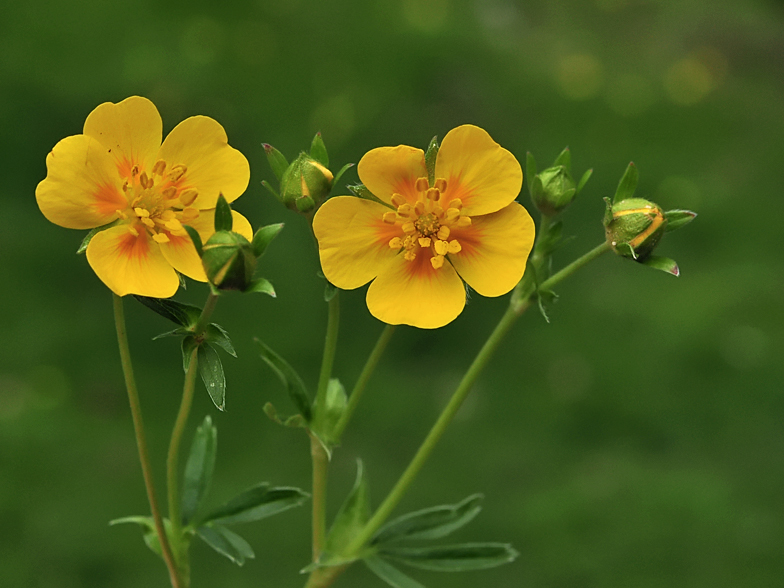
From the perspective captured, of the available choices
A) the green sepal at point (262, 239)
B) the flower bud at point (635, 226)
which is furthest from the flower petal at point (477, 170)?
the green sepal at point (262, 239)

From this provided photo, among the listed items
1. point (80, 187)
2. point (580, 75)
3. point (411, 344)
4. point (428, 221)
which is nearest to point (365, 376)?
point (428, 221)

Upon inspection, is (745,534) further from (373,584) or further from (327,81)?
(327,81)

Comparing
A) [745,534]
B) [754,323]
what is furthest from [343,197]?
[754,323]

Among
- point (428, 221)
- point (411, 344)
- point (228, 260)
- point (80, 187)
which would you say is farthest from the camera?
point (411, 344)

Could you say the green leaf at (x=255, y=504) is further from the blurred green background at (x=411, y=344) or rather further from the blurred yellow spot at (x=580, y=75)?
the blurred yellow spot at (x=580, y=75)

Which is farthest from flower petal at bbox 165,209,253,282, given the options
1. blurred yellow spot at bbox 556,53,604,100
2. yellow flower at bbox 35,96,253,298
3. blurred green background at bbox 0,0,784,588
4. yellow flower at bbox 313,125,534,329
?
blurred yellow spot at bbox 556,53,604,100

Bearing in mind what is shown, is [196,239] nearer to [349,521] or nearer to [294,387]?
[294,387]

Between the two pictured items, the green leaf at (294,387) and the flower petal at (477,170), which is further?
the green leaf at (294,387)
